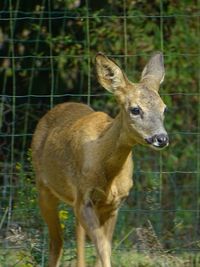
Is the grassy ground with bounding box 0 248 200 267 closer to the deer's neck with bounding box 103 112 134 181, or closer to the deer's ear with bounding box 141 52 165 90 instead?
the deer's neck with bounding box 103 112 134 181

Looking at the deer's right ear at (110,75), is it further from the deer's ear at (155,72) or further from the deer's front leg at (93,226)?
the deer's front leg at (93,226)

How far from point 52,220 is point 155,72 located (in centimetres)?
125

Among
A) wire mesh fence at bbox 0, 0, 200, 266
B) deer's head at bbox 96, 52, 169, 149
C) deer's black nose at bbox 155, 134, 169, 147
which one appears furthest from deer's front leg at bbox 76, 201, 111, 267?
wire mesh fence at bbox 0, 0, 200, 266

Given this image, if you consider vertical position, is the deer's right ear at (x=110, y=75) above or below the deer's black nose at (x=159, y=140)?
above

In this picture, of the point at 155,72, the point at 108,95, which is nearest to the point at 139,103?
the point at 155,72

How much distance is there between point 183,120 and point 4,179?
1759mm

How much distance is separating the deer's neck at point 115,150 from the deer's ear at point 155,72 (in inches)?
13.0

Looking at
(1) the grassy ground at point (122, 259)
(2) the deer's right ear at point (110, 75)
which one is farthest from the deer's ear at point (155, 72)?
(1) the grassy ground at point (122, 259)

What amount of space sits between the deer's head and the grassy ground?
4.13 ft

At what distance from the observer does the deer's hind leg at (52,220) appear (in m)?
9.39

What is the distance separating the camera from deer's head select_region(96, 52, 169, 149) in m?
8.27

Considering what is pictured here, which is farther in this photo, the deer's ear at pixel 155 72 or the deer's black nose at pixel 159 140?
the deer's ear at pixel 155 72

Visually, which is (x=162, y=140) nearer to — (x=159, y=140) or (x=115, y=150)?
(x=159, y=140)

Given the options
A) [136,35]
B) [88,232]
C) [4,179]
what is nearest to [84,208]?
[88,232]
